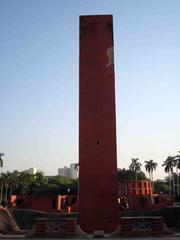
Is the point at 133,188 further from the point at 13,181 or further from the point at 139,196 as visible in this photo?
the point at 13,181

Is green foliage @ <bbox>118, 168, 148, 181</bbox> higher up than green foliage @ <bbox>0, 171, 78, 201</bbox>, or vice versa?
green foliage @ <bbox>118, 168, 148, 181</bbox>

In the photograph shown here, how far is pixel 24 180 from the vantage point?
55.2 metres

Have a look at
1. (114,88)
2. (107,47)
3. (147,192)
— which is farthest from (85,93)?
(147,192)

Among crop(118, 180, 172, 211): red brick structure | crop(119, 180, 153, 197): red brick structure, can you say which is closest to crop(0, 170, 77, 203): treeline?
crop(119, 180, 153, 197): red brick structure

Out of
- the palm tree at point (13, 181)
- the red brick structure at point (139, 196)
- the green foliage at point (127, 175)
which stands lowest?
the red brick structure at point (139, 196)

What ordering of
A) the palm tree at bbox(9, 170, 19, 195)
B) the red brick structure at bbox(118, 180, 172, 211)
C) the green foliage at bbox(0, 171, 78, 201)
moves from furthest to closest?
the palm tree at bbox(9, 170, 19, 195) → the green foliage at bbox(0, 171, 78, 201) → the red brick structure at bbox(118, 180, 172, 211)

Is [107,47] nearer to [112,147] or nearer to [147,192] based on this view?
[112,147]

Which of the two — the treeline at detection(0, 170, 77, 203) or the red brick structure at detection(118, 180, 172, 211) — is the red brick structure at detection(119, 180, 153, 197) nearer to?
the red brick structure at detection(118, 180, 172, 211)

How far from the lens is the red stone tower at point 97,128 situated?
42.8 ft

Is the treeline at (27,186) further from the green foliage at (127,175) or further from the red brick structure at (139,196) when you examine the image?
the green foliage at (127,175)

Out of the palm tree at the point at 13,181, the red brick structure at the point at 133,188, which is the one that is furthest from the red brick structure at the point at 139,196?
the palm tree at the point at 13,181

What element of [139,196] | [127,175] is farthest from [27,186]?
[139,196]

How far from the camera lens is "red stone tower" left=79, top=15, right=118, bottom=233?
13047 mm

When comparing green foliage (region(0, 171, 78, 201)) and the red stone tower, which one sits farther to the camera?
green foliage (region(0, 171, 78, 201))
